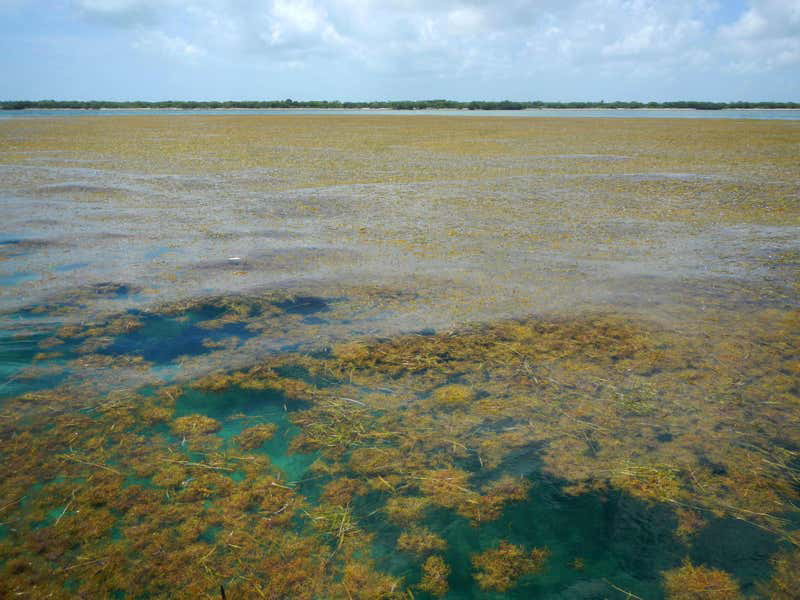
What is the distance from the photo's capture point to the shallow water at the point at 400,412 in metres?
2.62

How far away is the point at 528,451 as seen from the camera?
11.1ft

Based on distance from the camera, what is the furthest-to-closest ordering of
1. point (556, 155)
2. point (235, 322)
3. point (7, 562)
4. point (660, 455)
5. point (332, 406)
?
point (556, 155) < point (235, 322) < point (332, 406) < point (660, 455) < point (7, 562)

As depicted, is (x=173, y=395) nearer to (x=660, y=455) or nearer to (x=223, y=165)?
(x=660, y=455)

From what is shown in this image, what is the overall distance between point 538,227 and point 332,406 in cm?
640

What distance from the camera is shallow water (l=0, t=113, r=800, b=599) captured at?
2.62 metres

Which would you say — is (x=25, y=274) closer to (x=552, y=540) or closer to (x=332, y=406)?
(x=332, y=406)

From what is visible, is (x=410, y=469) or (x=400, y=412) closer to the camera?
(x=410, y=469)

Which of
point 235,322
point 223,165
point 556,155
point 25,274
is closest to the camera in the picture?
point 235,322

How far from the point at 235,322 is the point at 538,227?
5.79m

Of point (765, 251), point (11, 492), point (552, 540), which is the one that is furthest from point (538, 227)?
point (11, 492)

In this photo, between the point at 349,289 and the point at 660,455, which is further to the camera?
the point at 349,289

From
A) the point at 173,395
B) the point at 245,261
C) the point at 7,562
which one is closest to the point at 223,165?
the point at 245,261

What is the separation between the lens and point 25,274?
21.9 ft

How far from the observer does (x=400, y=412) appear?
381 centimetres
